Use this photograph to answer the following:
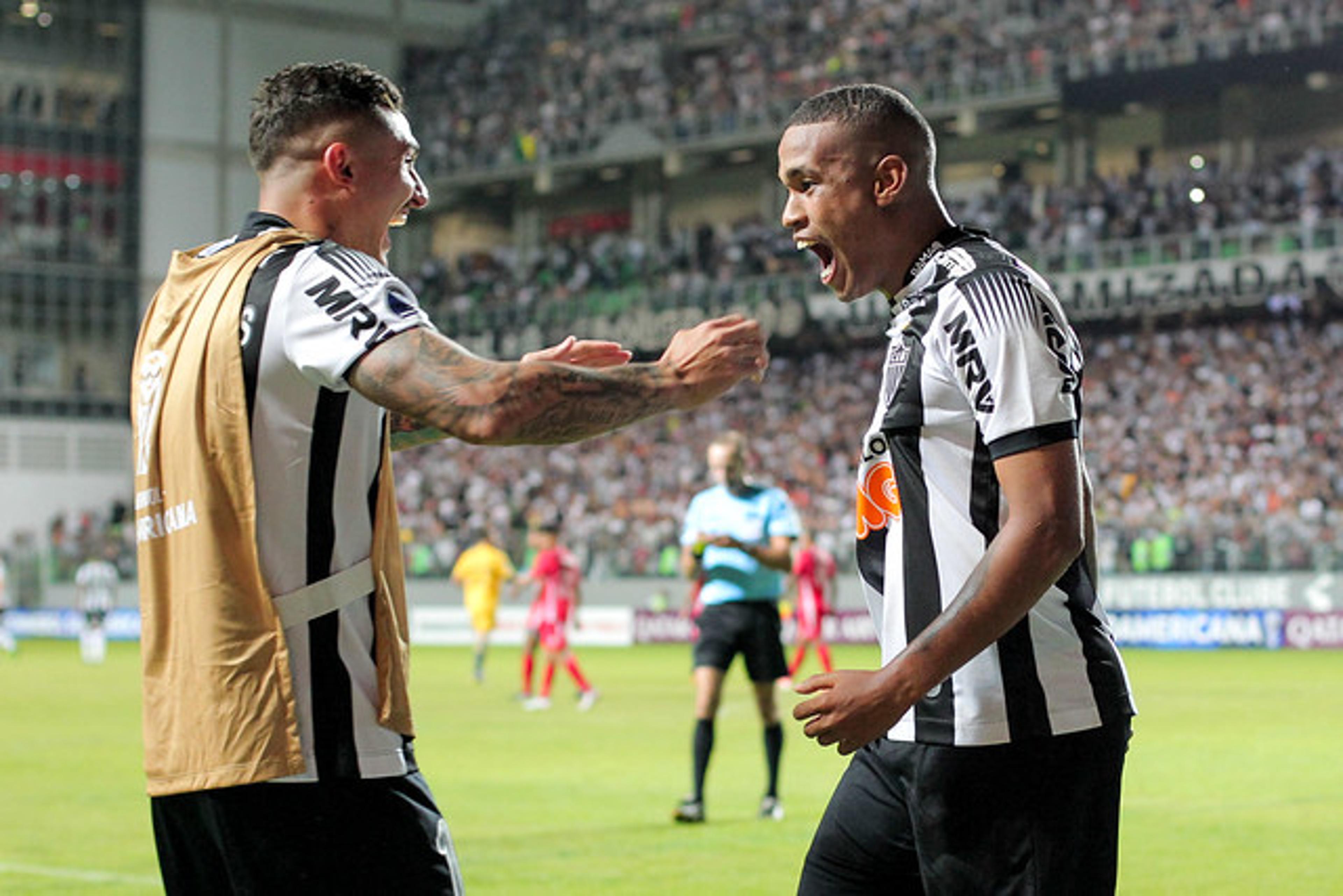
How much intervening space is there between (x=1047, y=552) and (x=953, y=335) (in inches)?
19.2

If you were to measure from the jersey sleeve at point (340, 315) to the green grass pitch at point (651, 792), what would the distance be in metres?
6.50

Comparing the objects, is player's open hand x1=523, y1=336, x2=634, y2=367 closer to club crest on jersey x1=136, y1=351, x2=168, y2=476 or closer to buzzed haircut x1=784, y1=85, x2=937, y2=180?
buzzed haircut x1=784, y1=85, x2=937, y2=180

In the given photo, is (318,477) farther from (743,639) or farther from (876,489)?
(743,639)

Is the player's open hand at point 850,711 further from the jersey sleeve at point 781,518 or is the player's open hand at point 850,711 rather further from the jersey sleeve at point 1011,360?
the jersey sleeve at point 781,518

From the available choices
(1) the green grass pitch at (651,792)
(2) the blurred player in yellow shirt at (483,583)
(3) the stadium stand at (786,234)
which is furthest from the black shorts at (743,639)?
(3) the stadium stand at (786,234)

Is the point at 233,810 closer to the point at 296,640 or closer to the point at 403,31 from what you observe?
the point at 296,640

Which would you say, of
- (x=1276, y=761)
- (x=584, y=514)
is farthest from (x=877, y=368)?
(x=1276, y=761)

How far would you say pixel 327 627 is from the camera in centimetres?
386

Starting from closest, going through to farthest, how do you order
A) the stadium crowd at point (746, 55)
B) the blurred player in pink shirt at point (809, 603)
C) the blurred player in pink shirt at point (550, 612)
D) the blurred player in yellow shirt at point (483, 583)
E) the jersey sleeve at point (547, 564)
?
the blurred player in pink shirt at point (550, 612) < the jersey sleeve at point (547, 564) < the blurred player in pink shirt at point (809, 603) < the blurred player in yellow shirt at point (483, 583) < the stadium crowd at point (746, 55)

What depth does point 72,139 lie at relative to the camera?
62438 millimetres

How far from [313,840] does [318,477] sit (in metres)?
0.71

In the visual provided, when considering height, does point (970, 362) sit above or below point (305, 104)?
below

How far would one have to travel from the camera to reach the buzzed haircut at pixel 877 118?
4254mm

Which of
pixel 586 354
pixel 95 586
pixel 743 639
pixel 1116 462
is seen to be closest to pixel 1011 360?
pixel 586 354
